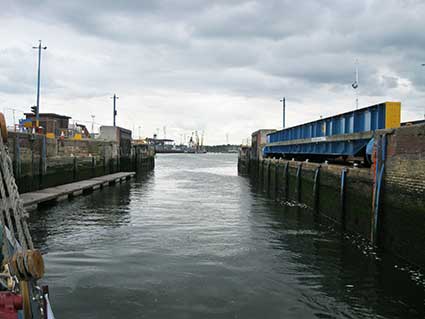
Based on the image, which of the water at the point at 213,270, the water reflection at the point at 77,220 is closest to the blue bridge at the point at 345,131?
the water at the point at 213,270

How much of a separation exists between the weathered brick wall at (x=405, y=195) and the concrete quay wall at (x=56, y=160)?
61.3 ft

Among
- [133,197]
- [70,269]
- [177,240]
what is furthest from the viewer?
[133,197]

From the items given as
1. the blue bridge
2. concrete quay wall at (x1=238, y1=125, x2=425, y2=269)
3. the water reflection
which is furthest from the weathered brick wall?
the water reflection

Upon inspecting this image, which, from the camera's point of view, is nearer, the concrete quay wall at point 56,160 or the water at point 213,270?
the water at point 213,270

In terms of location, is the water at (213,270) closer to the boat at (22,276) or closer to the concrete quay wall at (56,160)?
the boat at (22,276)

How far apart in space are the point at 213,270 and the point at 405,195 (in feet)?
18.7

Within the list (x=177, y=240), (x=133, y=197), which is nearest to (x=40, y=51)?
(x=133, y=197)

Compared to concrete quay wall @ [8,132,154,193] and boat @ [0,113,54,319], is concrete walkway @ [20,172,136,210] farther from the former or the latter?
boat @ [0,113,54,319]

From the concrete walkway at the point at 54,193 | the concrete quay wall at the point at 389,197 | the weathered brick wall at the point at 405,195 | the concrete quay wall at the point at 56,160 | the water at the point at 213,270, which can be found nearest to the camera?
the water at the point at 213,270

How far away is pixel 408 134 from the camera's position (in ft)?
38.0

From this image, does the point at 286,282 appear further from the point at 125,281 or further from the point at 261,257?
the point at 125,281

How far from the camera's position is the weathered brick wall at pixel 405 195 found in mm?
10414

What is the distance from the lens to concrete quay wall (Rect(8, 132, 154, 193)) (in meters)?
23.1

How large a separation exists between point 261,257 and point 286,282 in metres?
2.31
